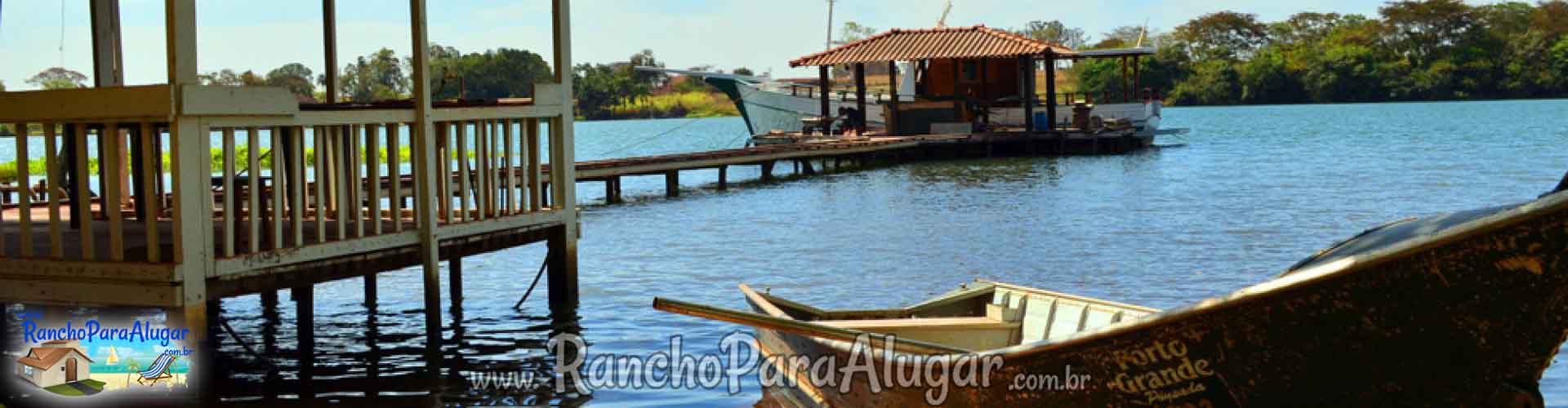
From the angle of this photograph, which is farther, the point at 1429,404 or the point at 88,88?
the point at 88,88

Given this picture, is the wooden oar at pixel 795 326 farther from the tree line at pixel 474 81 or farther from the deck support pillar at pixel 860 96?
the deck support pillar at pixel 860 96

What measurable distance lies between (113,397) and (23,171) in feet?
4.62

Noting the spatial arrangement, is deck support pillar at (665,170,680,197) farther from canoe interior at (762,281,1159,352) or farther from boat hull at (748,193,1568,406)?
boat hull at (748,193,1568,406)

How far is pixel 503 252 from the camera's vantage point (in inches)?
748

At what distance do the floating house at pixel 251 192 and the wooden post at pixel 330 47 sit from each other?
0.05 feet

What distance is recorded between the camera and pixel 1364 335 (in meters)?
6.04

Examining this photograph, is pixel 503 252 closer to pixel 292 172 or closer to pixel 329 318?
pixel 329 318

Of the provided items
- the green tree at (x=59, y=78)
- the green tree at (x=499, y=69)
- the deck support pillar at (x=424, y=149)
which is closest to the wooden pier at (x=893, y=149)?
the green tree at (x=59, y=78)

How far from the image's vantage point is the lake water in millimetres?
12102

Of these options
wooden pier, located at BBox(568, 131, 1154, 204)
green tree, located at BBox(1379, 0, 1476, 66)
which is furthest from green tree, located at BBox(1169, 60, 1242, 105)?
wooden pier, located at BBox(568, 131, 1154, 204)

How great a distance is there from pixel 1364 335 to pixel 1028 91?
38.5m

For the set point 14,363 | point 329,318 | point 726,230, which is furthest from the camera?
point 726,230

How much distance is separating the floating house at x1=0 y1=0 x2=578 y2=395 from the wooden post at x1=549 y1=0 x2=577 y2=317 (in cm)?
1

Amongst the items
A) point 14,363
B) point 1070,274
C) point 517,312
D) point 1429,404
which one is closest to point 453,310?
point 517,312
